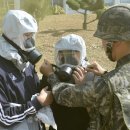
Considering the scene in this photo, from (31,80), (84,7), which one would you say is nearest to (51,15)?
(84,7)

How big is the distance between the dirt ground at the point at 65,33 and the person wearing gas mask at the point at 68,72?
1171cm

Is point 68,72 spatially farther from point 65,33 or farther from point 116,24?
point 65,33

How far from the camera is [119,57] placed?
312cm

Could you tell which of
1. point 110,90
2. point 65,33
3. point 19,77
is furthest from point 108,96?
point 65,33

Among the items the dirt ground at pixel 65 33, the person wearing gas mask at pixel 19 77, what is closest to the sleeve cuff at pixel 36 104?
the person wearing gas mask at pixel 19 77

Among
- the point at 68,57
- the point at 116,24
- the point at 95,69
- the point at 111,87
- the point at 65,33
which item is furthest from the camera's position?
the point at 65,33

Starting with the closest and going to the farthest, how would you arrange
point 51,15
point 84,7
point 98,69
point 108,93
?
point 108,93
point 98,69
point 84,7
point 51,15

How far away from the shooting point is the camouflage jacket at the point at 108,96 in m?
3.02

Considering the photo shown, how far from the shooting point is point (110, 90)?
303cm

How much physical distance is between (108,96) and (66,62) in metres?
0.66

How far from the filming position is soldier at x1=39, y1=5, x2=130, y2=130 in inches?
119

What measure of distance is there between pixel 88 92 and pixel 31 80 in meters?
0.68

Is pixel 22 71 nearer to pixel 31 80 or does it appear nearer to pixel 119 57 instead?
pixel 31 80

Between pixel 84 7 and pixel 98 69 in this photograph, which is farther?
pixel 84 7
